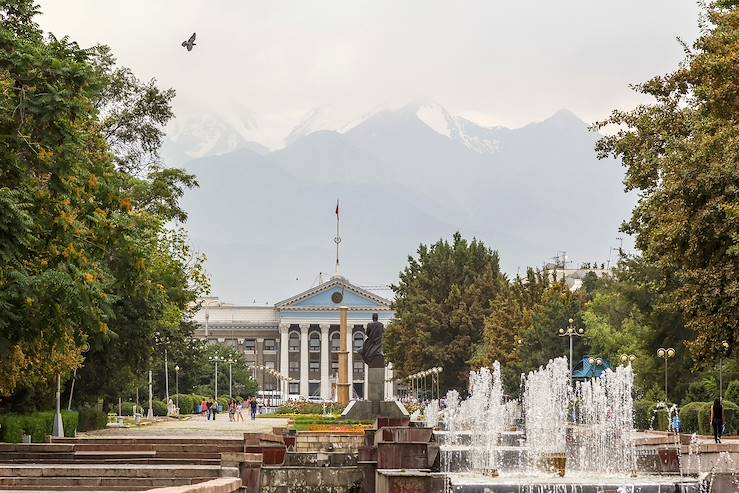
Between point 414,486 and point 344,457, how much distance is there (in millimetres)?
11139

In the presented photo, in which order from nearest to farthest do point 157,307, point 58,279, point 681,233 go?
point 58,279, point 681,233, point 157,307

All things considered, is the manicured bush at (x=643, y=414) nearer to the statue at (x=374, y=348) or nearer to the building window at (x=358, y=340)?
the statue at (x=374, y=348)

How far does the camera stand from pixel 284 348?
570ft

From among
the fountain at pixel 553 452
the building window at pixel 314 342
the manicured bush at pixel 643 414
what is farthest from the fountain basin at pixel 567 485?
the building window at pixel 314 342

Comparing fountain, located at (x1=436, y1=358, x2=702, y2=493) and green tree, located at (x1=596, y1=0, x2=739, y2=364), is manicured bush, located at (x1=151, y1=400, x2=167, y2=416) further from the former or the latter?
green tree, located at (x1=596, y1=0, x2=739, y2=364)

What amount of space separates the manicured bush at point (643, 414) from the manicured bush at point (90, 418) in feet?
70.6

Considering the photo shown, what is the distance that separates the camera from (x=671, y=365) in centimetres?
5491

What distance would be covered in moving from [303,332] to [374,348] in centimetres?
11489

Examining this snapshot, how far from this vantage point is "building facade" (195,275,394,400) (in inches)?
6624

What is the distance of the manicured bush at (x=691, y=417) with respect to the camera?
147 feet

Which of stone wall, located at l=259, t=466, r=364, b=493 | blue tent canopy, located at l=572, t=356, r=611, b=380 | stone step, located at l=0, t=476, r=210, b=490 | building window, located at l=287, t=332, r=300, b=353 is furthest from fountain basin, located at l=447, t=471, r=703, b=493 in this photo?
building window, located at l=287, t=332, r=300, b=353

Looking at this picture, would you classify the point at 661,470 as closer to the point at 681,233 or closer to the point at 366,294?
the point at 681,233

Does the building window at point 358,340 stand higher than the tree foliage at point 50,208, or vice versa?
the building window at point 358,340

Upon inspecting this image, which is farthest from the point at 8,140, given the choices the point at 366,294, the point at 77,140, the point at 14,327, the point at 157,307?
the point at 366,294
